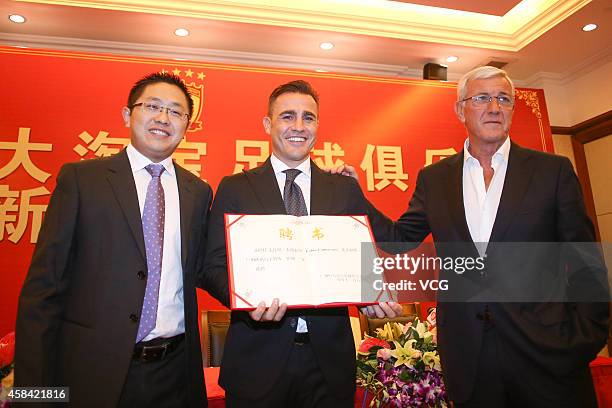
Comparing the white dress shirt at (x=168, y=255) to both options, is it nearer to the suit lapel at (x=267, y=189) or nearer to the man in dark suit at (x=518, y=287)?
the suit lapel at (x=267, y=189)

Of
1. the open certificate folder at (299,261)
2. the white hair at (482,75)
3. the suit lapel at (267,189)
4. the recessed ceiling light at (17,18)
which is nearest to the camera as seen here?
the open certificate folder at (299,261)

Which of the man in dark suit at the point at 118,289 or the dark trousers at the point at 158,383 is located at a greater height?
Answer: the man in dark suit at the point at 118,289

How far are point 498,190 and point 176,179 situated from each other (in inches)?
50.1

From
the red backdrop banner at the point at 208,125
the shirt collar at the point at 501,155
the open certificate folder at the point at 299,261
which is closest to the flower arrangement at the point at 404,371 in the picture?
the open certificate folder at the point at 299,261

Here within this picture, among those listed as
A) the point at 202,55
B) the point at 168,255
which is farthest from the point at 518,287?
the point at 202,55

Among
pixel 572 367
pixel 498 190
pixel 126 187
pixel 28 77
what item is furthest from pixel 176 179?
pixel 28 77

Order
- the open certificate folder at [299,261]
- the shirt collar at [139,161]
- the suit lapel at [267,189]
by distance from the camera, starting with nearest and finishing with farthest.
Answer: the open certificate folder at [299,261]
the suit lapel at [267,189]
the shirt collar at [139,161]

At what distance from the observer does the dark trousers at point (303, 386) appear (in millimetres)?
1478

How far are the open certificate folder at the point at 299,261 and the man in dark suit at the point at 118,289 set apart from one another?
Answer: 1.08 feet

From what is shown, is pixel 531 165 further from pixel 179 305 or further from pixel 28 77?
pixel 28 77

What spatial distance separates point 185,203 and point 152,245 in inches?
8.5

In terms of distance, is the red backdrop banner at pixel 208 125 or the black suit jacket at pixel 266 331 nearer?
the black suit jacket at pixel 266 331

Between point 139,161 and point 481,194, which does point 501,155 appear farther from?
point 139,161

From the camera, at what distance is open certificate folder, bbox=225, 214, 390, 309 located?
1.40 m
